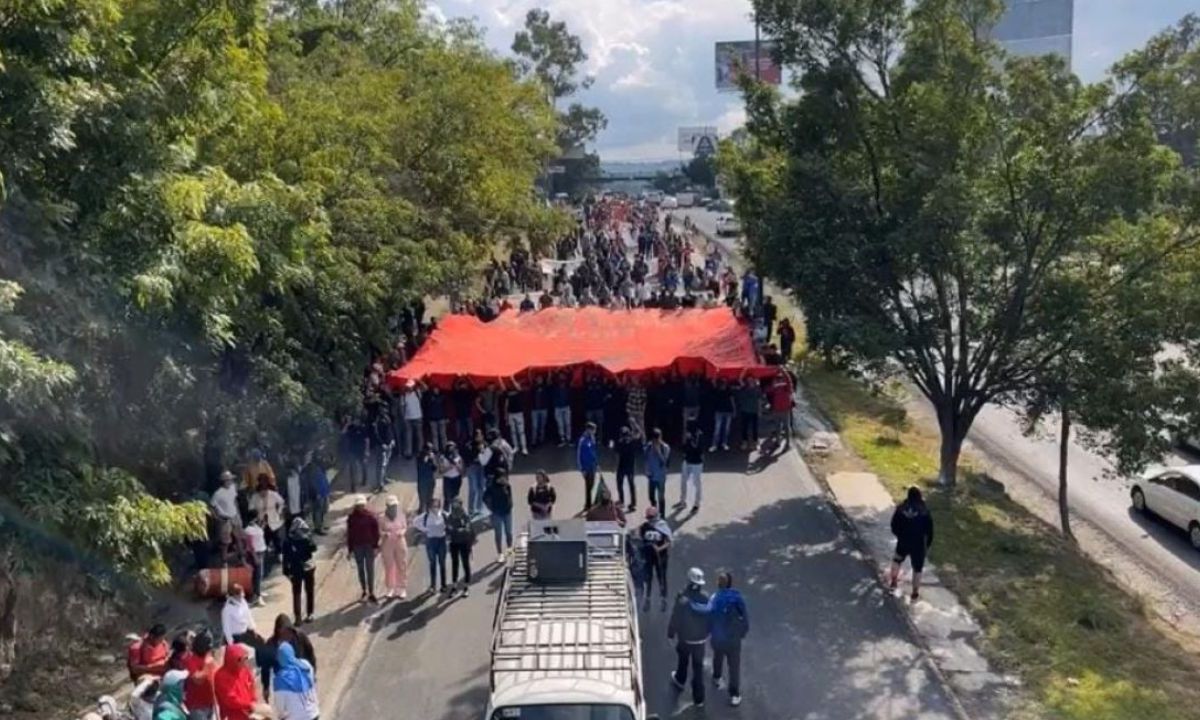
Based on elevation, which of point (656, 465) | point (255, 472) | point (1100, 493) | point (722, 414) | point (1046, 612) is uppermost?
point (255, 472)

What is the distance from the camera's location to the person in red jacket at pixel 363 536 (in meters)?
14.9

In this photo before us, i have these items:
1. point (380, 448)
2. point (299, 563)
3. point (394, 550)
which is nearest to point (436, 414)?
point (380, 448)

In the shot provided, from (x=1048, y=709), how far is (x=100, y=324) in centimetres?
1041

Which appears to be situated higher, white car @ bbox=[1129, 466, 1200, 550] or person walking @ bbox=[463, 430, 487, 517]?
person walking @ bbox=[463, 430, 487, 517]

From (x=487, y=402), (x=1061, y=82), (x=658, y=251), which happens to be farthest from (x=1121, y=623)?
(x=658, y=251)

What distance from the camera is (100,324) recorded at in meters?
10.1

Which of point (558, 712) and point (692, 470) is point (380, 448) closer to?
point (692, 470)

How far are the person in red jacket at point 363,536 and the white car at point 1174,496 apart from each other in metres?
14.5

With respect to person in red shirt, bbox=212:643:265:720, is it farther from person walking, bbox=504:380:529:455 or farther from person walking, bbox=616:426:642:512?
person walking, bbox=504:380:529:455

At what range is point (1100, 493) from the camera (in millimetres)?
23953

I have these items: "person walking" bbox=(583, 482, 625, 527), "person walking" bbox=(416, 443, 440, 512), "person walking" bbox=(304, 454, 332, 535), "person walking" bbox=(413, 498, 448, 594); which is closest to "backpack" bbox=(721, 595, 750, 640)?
"person walking" bbox=(583, 482, 625, 527)

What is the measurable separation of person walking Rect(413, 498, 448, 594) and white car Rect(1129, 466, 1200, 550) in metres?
13.5

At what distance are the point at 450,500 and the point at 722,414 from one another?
6627 mm

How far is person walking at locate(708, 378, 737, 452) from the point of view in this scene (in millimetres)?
21547
